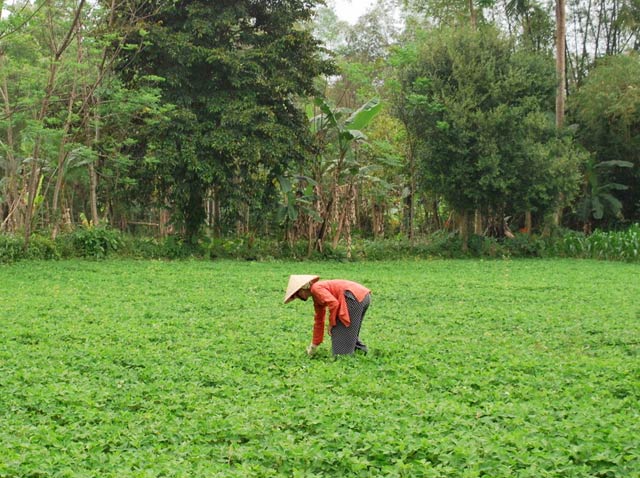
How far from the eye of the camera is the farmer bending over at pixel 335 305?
21.3 ft

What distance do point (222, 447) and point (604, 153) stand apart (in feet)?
72.5

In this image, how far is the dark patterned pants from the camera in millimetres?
6707

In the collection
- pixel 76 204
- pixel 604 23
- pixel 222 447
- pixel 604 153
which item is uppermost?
pixel 604 23

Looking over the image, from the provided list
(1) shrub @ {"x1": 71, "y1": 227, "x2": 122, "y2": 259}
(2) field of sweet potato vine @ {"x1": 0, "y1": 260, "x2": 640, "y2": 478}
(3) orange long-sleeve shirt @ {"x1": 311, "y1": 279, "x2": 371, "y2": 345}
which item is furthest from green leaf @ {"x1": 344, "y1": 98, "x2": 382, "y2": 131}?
(3) orange long-sleeve shirt @ {"x1": 311, "y1": 279, "x2": 371, "y2": 345}

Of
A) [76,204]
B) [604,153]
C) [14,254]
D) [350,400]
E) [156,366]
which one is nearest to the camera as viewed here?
[350,400]

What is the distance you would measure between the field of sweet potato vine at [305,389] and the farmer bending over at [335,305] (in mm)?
251

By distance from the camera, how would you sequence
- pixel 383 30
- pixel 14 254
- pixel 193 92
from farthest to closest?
pixel 383 30
pixel 193 92
pixel 14 254

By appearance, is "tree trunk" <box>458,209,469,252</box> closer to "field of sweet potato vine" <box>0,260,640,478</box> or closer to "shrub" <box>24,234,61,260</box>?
"field of sweet potato vine" <box>0,260,640,478</box>

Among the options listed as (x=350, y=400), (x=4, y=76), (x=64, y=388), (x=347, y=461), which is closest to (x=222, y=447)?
(x=347, y=461)

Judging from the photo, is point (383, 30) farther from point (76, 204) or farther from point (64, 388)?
point (64, 388)

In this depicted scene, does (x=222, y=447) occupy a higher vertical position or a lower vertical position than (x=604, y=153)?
lower

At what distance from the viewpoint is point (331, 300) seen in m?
6.50

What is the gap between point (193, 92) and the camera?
17.8 m

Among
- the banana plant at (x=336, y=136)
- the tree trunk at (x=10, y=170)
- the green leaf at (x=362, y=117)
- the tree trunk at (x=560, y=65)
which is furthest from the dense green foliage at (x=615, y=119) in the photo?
the tree trunk at (x=10, y=170)
